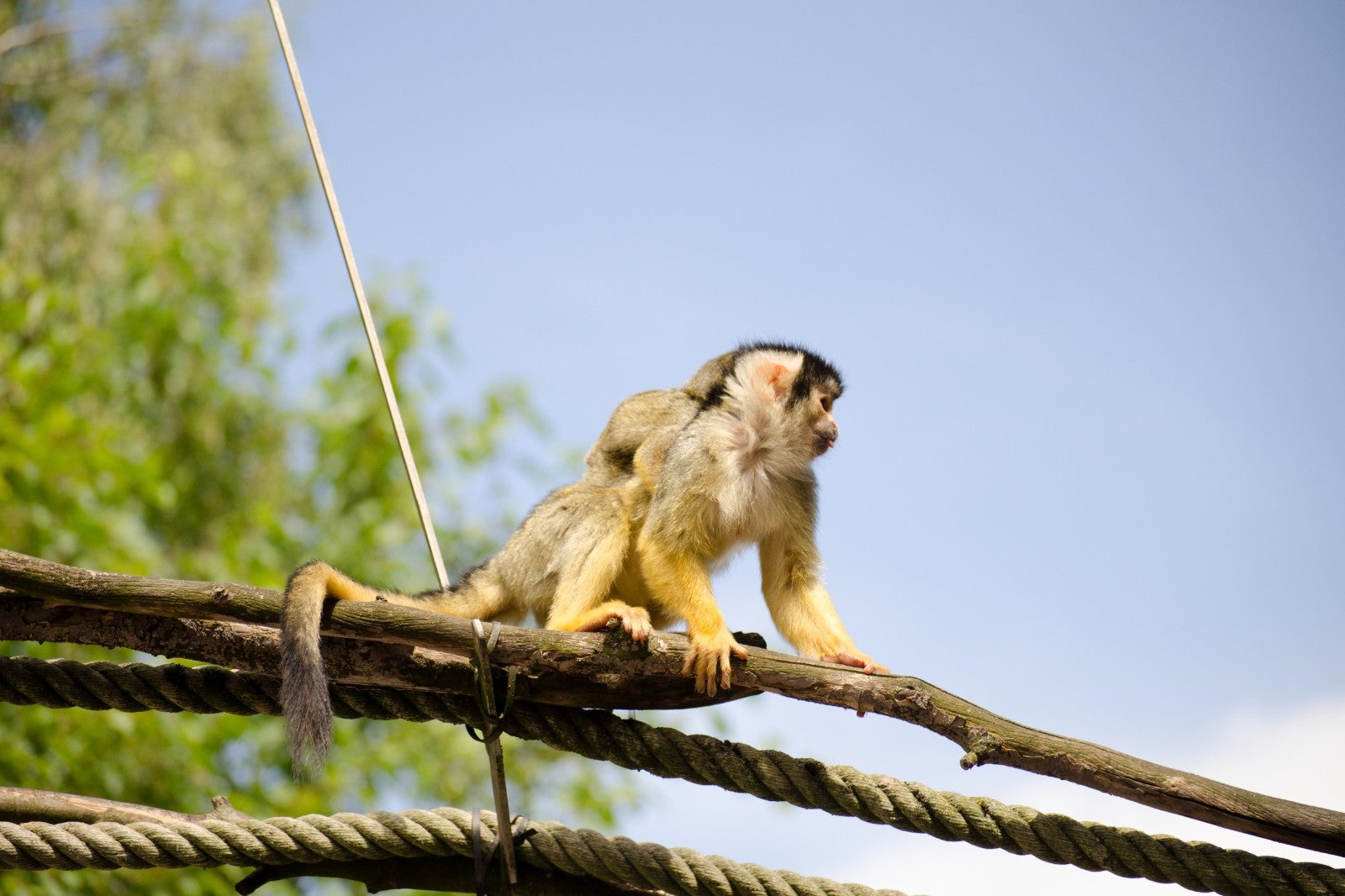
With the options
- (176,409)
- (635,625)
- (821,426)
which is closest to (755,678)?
(635,625)

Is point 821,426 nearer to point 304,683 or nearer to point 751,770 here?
point 751,770

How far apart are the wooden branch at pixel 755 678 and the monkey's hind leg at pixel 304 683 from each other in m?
0.07

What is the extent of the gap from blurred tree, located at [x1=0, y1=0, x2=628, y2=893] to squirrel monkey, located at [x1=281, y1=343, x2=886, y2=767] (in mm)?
3601

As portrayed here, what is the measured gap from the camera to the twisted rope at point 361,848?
10.4ft

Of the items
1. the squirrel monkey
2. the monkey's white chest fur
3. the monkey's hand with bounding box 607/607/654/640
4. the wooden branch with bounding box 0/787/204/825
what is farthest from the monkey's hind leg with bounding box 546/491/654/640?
the wooden branch with bounding box 0/787/204/825

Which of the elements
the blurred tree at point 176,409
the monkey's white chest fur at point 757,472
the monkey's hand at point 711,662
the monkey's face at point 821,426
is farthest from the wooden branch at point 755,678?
the blurred tree at point 176,409

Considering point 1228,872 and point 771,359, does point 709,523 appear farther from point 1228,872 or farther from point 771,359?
point 1228,872

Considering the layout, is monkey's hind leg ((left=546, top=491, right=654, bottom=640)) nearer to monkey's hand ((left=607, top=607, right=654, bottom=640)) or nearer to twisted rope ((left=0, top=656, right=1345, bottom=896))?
monkey's hand ((left=607, top=607, right=654, bottom=640))

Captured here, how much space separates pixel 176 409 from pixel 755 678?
8.31 m

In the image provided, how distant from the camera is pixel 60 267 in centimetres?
1083

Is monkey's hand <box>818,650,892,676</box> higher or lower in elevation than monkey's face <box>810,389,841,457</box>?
lower

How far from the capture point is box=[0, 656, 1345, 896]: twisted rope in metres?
3.01

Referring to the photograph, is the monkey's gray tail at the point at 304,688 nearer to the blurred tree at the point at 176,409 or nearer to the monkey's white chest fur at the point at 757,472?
the monkey's white chest fur at the point at 757,472

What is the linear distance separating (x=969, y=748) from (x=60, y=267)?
10381 mm
